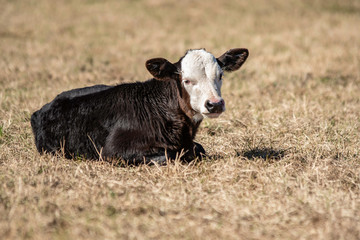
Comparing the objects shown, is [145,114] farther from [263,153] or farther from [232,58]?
[263,153]

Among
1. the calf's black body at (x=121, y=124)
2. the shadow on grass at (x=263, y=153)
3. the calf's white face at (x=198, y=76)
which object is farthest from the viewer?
the shadow on grass at (x=263, y=153)

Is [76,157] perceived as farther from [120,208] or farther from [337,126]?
[337,126]

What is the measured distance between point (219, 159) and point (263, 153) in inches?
26.9

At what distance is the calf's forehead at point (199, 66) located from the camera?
563cm

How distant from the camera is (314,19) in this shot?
69.4ft

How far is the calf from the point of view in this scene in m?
5.63

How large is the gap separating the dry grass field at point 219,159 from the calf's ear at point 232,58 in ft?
3.65

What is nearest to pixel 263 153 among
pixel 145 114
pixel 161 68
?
pixel 145 114

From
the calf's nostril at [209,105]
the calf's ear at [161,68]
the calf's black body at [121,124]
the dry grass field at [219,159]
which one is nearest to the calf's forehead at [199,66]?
the calf's ear at [161,68]

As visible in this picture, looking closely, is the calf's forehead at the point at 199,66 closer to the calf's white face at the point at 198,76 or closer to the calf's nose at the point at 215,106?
the calf's white face at the point at 198,76

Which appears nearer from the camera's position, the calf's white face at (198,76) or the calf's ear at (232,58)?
the calf's white face at (198,76)

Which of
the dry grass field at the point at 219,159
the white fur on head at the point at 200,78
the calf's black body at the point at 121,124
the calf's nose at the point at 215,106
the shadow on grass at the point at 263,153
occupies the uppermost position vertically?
the white fur on head at the point at 200,78

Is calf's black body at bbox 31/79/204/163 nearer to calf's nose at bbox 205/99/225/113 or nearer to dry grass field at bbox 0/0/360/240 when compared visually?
dry grass field at bbox 0/0/360/240

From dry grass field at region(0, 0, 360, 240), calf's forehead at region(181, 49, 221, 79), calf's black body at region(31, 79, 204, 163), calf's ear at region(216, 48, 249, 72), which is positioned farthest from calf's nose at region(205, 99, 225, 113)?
calf's ear at region(216, 48, 249, 72)
